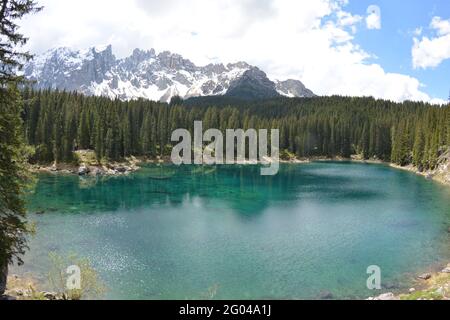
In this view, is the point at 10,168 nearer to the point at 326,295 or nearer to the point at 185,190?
the point at 326,295

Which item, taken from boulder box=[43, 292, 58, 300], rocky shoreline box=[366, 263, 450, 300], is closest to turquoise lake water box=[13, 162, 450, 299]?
rocky shoreline box=[366, 263, 450, 300]

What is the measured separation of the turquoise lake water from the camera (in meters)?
→ 39.5

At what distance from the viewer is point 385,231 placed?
200 ft

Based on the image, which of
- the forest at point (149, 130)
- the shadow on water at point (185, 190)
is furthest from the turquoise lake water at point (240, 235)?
the forest at point (149, 130)

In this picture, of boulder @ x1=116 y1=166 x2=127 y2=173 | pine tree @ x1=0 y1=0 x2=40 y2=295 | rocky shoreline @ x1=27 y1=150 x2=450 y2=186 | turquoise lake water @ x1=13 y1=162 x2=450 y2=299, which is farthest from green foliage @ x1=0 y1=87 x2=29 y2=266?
boulder @ x1=116 y1=166 x2=127 y2=173

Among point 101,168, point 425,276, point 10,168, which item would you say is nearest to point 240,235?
point 425,276

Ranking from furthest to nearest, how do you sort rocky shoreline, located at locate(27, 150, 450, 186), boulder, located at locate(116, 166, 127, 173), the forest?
the forest → boulder, located at locate(116, 166, 127, 173) → rocky shoreline, located at locate(27, 150, 450, 186)

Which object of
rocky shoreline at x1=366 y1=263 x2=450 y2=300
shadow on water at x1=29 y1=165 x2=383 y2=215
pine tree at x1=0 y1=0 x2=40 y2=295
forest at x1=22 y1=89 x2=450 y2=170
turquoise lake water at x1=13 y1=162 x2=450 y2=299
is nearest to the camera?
pine tree at x1=0 y1=0 x2=40 y2=295

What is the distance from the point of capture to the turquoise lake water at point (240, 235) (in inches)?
1556

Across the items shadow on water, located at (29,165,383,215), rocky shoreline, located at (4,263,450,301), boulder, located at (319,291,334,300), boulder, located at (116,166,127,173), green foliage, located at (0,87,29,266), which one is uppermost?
green foliage, located at (0,87,29,266)

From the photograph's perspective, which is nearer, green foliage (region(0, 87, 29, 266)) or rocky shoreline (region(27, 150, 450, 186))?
green foliage (region(0, 87, 29, 266))

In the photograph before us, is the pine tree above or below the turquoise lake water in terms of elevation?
above

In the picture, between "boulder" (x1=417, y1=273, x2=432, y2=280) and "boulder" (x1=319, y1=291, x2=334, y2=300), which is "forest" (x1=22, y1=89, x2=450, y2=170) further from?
"boulder" (x1=319, y1=291, x2=334, y2=300)
